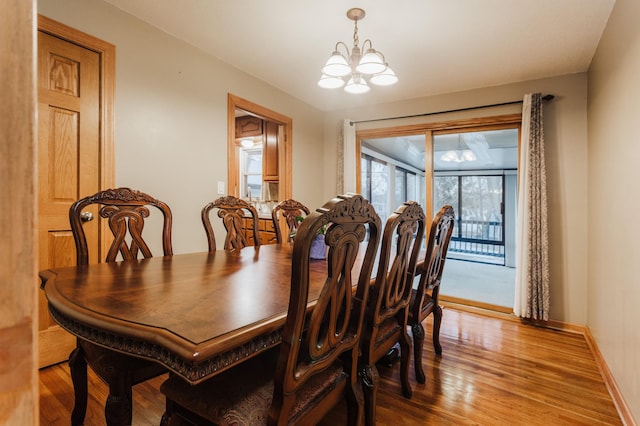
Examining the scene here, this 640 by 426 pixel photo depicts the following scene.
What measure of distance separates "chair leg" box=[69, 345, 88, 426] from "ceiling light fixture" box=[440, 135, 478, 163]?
3.80 m

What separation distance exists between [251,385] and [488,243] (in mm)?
3809

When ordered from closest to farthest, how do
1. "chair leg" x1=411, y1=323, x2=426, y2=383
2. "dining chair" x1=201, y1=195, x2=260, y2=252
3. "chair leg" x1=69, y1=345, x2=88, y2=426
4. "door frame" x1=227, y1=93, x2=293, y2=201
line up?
"chair leg" x1=69, y1=345, x2=88, y2=426, "chair leg" x1=411, y1=323, x2=426, y2=383, "dining chair" x1=201, y1=195, x2=260, y2=252, "door frame" x1=227, y1=93, x2=293, y2=201

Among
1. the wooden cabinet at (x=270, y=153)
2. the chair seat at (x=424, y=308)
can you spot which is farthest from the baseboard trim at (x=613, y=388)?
the wooden cabinet at (x=270, y=153)

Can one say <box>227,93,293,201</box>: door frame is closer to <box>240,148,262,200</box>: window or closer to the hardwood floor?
<box>240,148,262,200</box>: window

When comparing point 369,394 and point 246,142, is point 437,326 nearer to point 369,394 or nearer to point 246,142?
point 369,394

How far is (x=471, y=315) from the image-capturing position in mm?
3385

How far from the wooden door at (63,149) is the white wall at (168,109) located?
14 cm

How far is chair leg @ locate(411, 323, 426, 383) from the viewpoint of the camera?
1961 millimetres

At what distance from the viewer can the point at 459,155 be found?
13.0 ft

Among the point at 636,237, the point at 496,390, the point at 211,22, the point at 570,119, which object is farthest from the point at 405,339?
the point at 570,119

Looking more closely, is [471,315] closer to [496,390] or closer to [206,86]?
[496,390]

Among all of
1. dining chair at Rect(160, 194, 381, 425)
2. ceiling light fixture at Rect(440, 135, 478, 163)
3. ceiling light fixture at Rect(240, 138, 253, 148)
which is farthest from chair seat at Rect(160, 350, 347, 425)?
ceiling light fixture at Rect(240, 138, 253, 148)

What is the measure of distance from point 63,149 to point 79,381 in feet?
4.82

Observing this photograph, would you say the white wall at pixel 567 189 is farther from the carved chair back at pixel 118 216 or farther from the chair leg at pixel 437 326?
the carved chair back at pixel 118 216
